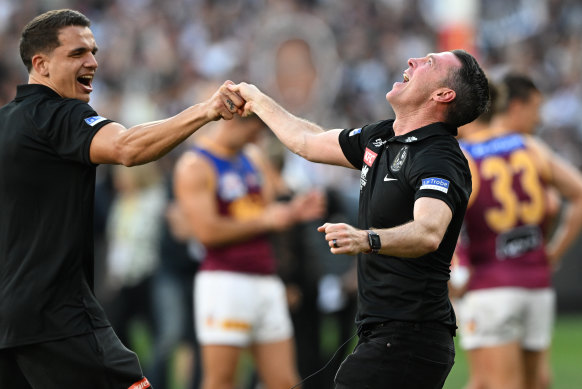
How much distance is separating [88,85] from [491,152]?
360cm

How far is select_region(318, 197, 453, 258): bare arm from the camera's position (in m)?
4.26

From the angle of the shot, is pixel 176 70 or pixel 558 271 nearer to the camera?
pixel 558 271

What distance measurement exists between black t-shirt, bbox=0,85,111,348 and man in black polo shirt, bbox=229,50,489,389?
1.45 metres

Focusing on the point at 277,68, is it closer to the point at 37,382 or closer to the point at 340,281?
the point at 340,281

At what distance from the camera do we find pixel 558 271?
1602 cm

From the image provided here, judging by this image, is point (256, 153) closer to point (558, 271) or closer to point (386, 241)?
point (386, 241)

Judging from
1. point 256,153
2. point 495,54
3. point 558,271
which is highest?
point 495,54

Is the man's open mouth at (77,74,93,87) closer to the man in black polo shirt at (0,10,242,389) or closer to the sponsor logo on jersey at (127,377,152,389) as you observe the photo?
the man in black polo shirt at (0,10,242,389)

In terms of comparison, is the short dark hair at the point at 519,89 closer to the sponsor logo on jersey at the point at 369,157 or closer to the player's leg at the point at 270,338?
the player's leg at the point at 270,338

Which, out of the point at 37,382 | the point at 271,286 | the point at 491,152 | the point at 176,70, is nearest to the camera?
the point at 37,382

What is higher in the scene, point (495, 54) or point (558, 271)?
point (495, 54)

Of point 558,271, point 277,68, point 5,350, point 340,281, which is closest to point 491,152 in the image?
point 340,281

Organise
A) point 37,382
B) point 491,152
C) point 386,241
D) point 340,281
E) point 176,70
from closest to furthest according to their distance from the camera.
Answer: point 386,241, point 37,382, point 491,152, point 340,281, point 176,70

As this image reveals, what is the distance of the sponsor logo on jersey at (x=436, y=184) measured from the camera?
4.63 m
